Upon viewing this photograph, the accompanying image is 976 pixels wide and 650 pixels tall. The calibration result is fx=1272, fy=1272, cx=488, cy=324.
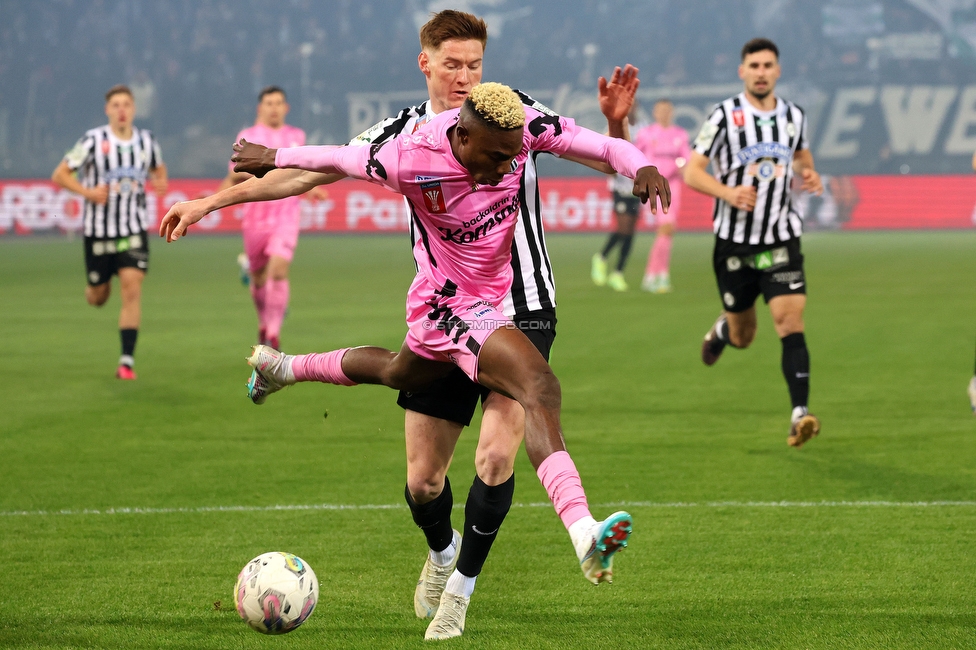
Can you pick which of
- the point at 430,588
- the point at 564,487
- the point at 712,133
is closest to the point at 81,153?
the point at 712,133

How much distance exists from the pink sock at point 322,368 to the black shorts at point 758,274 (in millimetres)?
3370

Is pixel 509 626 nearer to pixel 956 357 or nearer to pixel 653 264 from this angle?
pixel 956 357

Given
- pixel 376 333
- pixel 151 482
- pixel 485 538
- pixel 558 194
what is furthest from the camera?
pixel 558 194

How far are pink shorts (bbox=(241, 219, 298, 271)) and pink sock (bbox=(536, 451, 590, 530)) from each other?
7767 millimetres

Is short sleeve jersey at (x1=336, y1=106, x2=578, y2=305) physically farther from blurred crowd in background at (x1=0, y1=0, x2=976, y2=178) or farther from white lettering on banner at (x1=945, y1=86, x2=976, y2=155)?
white lettering on banner at (x1=945, y1=86, x2=976, y2=155)

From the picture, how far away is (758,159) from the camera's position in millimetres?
7785

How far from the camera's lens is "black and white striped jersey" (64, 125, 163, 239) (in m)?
10.5

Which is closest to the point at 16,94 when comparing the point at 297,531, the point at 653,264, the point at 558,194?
the point at 558,194

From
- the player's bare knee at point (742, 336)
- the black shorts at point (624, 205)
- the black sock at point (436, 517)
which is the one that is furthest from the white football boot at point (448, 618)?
the black shorts at point (624, 205)

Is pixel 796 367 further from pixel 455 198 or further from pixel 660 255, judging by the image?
pixel 660 255

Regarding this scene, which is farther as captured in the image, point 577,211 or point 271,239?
point 577,211

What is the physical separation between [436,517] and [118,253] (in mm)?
6747

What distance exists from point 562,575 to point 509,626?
2.03 feet

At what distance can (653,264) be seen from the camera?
666 inches
